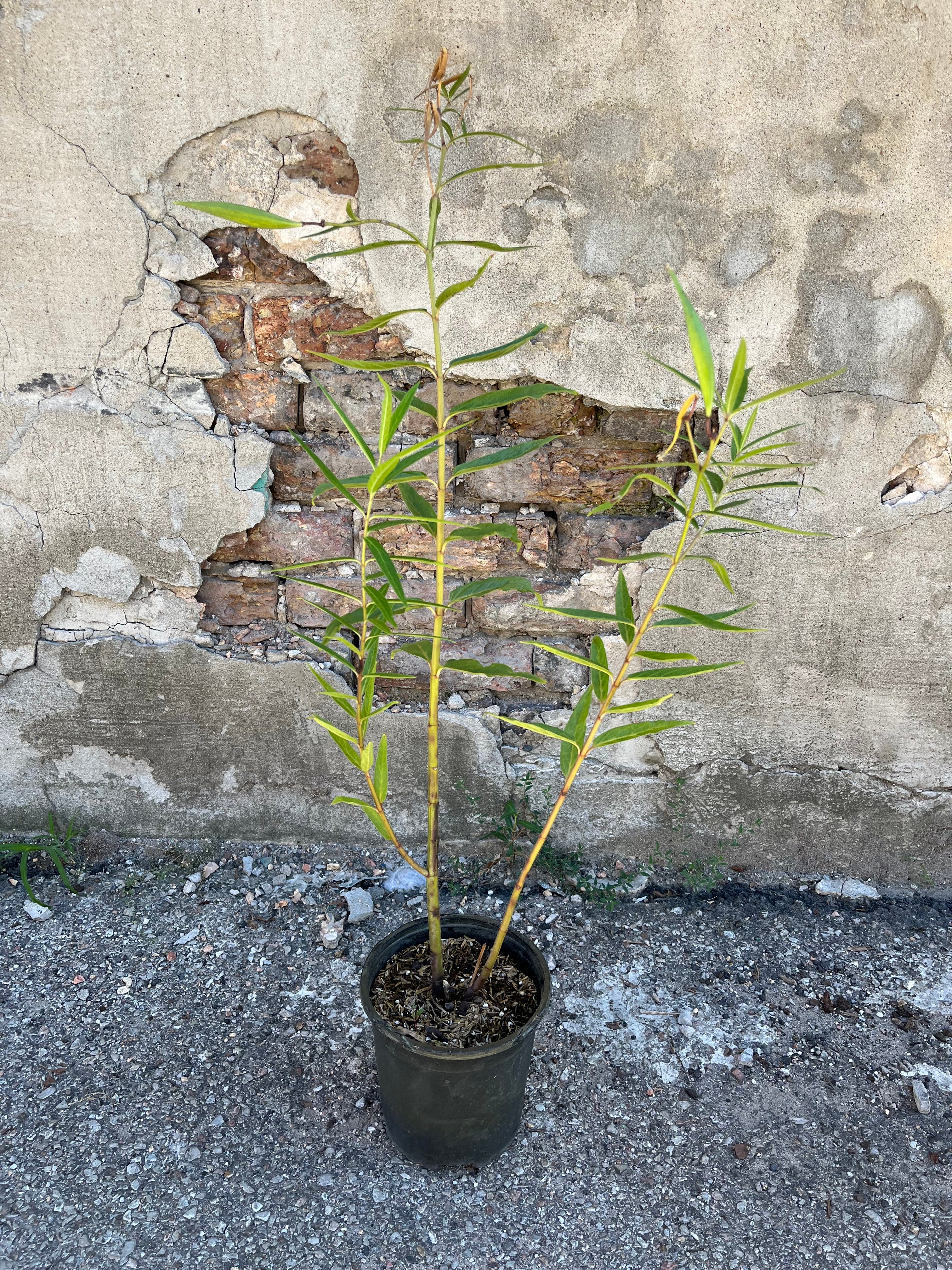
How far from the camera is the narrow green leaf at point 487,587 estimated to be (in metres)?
1.42

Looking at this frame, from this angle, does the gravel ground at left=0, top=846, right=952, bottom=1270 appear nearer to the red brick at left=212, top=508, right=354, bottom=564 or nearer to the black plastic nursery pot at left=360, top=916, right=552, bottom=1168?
the black plastic nursery pot at left=360, top=916, right=552, bottom=1168

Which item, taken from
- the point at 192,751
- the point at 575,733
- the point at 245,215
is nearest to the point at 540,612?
the point at 575,733

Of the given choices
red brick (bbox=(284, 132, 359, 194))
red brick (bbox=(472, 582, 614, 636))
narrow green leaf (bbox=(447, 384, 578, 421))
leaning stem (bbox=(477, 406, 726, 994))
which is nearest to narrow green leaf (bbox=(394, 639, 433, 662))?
leaning stem (bbox=(477, 406, 726, 994))

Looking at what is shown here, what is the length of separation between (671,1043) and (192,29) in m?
2.51

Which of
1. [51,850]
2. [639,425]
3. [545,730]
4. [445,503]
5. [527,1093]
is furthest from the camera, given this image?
[51,850]

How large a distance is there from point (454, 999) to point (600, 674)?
2.39 feet

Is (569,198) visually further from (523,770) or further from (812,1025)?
(812,1025)

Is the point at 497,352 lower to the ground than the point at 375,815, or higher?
higher

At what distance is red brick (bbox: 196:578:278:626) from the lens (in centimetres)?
218

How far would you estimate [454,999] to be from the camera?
1.58 meters

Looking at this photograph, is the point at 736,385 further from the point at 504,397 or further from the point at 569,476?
the point at 569,476

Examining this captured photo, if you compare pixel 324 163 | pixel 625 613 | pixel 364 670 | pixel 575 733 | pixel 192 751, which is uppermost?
pixel 324 163

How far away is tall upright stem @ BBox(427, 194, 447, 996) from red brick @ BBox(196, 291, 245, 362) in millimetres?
671

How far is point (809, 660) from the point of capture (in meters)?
2.10
